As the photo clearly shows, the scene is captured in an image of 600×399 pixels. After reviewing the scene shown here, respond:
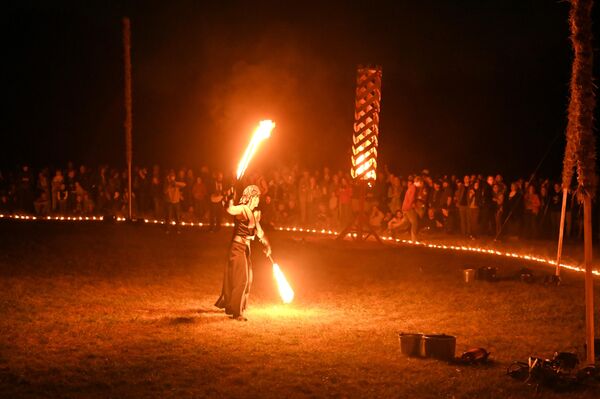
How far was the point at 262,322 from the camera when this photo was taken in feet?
37.9

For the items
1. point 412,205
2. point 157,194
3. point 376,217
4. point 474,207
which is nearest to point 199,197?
point 157,194

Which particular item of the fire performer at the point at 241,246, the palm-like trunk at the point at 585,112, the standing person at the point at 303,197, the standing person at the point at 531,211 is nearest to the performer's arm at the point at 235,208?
the fire performer at the point at 241,246

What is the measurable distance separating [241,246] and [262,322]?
1.39 metres

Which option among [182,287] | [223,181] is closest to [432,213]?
[223,181]

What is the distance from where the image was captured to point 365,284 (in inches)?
611

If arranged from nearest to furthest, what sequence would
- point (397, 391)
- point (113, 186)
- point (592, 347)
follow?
point (397, 391)
point (592, 347)
point (113, 186)

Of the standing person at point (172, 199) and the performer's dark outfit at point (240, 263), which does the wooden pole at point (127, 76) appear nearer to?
the standing person at point (172, 199)

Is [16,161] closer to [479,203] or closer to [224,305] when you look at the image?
[479,203]

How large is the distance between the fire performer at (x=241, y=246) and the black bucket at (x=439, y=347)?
3596mm

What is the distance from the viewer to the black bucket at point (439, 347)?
9242mm

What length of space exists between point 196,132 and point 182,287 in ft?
83.6

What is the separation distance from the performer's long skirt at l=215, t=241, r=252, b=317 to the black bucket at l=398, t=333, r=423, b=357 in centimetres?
336

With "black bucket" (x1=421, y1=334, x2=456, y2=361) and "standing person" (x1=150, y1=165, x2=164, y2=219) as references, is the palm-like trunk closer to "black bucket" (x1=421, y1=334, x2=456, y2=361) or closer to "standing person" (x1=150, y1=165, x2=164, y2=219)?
"black bucket" (x1=421, y1=334, x2=456, y2=361)

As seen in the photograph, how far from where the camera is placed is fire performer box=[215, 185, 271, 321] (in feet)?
39.3
